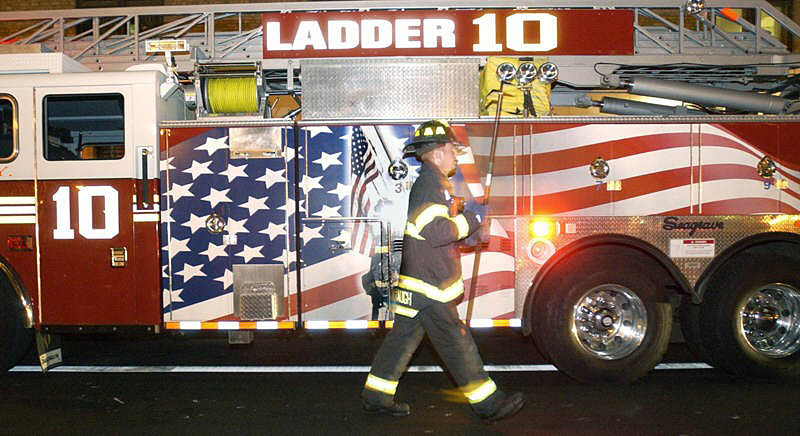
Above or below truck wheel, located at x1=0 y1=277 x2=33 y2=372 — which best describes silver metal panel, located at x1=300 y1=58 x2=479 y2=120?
above

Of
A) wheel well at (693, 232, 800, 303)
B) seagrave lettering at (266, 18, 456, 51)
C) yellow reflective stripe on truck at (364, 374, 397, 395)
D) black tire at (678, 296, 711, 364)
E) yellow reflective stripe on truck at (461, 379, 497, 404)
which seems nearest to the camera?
yellow reflective stripe on truck at (461, 379, 497, 404)

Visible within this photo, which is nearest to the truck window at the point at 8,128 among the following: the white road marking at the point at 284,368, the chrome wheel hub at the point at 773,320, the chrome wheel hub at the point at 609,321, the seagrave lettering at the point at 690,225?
the white road marking at the point at 284,368

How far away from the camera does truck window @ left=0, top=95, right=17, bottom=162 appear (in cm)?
584

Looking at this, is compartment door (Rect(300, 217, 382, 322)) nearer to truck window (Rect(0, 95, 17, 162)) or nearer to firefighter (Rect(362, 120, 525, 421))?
firefighter (Rect(362, 120, 525, 421))

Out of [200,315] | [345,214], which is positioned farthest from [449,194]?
[200,315]

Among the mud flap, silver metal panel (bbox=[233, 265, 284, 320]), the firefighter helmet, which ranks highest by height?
the firefighter helmet

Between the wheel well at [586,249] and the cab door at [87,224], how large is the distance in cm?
346

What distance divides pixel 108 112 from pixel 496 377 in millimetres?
4227

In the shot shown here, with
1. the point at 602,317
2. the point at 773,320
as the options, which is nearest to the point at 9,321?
the point at 602,317

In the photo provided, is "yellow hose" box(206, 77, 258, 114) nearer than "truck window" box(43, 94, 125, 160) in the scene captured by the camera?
No

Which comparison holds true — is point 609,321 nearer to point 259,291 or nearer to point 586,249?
point 586,249

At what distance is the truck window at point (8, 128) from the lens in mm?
5836

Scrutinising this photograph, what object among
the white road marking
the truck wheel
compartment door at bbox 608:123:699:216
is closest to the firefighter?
the white road marking

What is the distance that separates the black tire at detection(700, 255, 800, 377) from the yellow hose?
449 cm
